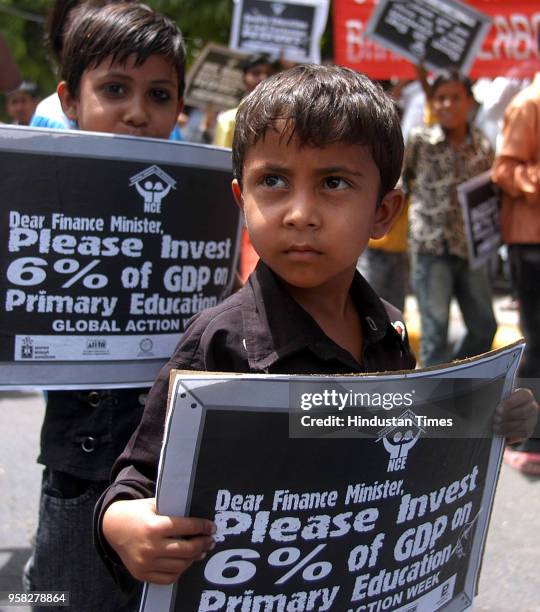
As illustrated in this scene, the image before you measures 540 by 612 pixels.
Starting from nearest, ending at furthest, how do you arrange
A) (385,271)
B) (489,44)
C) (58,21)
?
(58,21) < (385,271) < (489,44)

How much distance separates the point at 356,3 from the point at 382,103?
20.1 ft

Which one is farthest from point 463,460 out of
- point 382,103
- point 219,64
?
point 219,64

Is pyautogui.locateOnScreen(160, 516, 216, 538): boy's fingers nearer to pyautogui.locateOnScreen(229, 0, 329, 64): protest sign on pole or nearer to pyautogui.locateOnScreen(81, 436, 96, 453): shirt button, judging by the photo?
pyautogui.locateOnScreen(81, 436, 96, 453): shirt button

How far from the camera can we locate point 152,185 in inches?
78.8

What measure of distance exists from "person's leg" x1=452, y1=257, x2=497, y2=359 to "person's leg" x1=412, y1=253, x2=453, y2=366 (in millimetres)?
78

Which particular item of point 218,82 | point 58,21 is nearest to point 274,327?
point 58,21

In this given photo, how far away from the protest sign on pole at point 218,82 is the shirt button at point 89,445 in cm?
541

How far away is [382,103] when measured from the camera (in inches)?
63.0

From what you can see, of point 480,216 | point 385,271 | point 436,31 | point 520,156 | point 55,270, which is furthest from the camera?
point 436,31

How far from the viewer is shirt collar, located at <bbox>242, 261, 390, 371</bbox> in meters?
1.49

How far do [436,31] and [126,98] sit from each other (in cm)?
419

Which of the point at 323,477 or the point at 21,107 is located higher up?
the point at 323,477

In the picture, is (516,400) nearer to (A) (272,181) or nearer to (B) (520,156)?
(A) (272,181)

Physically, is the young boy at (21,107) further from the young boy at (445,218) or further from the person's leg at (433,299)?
the person's leg at (433,299)
